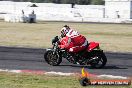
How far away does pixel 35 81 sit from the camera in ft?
41.8

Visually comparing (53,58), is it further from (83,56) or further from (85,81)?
(85,81)

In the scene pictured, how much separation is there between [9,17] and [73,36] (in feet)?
136

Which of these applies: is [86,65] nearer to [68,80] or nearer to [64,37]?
[64,37]

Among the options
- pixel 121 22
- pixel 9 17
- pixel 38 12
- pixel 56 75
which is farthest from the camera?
pixel 38 12

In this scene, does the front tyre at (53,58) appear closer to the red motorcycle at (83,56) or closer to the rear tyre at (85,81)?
the red motorcycle at (83,56)

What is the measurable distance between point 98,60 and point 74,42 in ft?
3.77

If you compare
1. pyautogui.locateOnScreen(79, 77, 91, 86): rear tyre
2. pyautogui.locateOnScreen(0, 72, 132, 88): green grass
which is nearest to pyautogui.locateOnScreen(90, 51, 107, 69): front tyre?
pyautogui.locateOnScreen(0, 72, 132, 88): green grass

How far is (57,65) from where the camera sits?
17328 millimetres

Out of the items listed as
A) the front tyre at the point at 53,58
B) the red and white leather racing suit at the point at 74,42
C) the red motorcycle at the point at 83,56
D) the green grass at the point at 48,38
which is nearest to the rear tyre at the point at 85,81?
the red motorcycle at the point at 83,56

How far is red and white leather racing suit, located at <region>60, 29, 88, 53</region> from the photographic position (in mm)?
16875

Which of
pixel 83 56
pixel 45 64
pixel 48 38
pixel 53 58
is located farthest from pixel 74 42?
pixel 48 38

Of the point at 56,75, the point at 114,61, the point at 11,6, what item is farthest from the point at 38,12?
the point at 56,75

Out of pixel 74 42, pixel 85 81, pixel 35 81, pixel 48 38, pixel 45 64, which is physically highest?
pixel 74 42

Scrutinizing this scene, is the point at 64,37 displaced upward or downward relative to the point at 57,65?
upward
